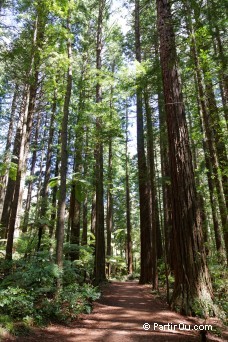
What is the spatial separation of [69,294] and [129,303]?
213 cm

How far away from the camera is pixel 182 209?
6.49 metres

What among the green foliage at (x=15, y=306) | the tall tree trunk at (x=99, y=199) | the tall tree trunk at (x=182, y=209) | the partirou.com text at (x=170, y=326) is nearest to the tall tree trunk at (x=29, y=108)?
the tall tree trunk at (x=99, y=199)

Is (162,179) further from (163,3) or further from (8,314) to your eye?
(8,314)

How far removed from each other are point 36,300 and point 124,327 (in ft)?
7.53

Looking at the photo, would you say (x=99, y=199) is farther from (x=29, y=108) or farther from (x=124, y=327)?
(x=124, y=327)

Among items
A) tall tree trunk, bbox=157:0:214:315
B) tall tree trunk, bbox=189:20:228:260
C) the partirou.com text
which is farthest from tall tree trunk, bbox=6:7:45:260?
tall tree trunk, bbox=189:20:228:260

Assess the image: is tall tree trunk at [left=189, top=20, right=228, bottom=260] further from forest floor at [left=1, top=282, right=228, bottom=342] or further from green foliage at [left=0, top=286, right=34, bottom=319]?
green foliage at [left=0, top=286, right=34, bottom=319]

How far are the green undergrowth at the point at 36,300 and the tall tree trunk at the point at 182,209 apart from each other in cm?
235

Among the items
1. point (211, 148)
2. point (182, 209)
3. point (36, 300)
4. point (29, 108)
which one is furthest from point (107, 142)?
point (36, 300)

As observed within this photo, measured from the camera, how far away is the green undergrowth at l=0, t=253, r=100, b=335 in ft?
16.7

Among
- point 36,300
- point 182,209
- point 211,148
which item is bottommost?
point 36,300

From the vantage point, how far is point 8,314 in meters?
5.21

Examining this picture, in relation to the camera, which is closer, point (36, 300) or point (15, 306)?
point (15, 306)

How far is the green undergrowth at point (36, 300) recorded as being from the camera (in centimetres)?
508
